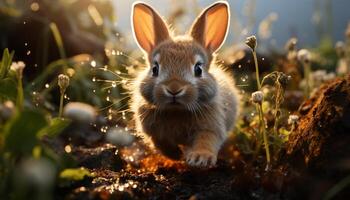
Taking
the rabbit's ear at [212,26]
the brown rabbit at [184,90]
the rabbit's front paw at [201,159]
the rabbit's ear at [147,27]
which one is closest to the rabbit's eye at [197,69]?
the brown rabbit at [184,90]

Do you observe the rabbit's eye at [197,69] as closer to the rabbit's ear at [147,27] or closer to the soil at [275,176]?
the rabbit's ear at [147,27]

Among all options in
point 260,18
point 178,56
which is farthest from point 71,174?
point 260,18

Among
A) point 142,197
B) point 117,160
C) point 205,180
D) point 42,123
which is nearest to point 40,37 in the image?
point 117,160

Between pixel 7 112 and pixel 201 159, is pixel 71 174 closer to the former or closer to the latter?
pixel 7 112

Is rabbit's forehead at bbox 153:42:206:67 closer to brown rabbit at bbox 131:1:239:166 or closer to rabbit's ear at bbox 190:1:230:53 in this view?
brown rabbit at bbox 131:1:239:166

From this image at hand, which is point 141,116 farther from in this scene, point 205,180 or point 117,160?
point 205,180

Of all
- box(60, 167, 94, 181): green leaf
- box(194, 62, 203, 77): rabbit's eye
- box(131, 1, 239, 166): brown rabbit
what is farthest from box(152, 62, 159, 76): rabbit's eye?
box(60, 167, 94, 181): green leaf
